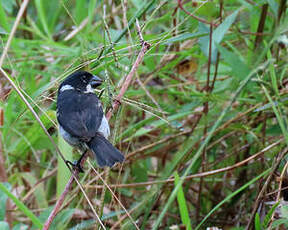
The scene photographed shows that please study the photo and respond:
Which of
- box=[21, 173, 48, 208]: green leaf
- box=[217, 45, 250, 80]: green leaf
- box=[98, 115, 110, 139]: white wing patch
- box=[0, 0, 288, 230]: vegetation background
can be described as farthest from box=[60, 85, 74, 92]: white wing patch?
box=[217, 45, 250, 80]: green leaf

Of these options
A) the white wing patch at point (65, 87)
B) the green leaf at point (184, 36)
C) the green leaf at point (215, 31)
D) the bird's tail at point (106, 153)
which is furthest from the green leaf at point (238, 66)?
the white wing patch at point (65, 87)

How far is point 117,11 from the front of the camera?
3.89 metres

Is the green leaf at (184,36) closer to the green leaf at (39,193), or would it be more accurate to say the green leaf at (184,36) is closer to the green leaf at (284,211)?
the green leaf at (284,211)

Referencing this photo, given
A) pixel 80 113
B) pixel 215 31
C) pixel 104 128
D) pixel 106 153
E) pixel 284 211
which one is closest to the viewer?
pixel 284 211

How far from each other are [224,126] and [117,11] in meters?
1.51

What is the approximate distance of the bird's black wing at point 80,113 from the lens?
2699 mm

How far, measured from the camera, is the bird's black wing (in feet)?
8.86

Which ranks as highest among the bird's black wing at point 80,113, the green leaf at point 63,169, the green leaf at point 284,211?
the bird's black wing at point 80,113

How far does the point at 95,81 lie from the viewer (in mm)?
2998

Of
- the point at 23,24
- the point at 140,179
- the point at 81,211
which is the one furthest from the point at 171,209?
the point at 23,24

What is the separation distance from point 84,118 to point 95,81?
31 cm

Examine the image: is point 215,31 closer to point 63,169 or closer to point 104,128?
point 104,128

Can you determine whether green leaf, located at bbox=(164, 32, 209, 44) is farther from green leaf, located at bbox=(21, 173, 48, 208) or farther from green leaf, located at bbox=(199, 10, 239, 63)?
green leaf, located at bbox=(21, 173, 48, 208)

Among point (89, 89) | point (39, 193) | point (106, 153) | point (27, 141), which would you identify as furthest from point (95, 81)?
point (39, 193)
